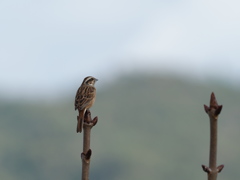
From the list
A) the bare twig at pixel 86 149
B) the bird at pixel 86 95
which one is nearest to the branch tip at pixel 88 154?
the bare twig at pixel 86 149

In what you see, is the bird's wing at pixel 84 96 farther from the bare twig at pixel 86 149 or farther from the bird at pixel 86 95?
the bare twig at pixel 86 149

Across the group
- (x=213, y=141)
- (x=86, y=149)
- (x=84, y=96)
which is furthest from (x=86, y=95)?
(x=213, y=141)

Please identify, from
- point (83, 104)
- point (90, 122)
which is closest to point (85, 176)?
point (90, 122)

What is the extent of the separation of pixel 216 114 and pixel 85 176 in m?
1.16

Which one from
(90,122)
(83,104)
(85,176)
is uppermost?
(83,104)

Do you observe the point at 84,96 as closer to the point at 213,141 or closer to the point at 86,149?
the point at 86,149

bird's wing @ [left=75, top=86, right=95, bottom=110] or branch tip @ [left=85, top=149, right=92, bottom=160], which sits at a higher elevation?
bird's wing @ [left=75, top=86, right=95, bottom=110]

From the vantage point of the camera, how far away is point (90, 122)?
667cm

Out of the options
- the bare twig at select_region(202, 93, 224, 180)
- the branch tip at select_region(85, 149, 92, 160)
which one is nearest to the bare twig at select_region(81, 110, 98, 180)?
the branch tip at select_region(85, 149, 92, 160)

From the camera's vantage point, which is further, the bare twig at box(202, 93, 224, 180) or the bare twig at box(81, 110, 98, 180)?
the bare twig at box(81, 110, 98, 180)

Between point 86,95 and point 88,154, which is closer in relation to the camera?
point 88,154

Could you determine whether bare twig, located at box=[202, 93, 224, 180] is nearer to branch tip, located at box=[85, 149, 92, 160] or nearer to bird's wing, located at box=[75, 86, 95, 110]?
branch tip, located at box=[85, 149, 92, 160]

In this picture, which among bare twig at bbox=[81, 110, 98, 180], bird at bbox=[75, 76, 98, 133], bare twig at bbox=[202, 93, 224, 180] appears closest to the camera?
bare twig at bbox=[202, 93, 224, 180]

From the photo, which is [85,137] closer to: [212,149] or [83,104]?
[212,149]
